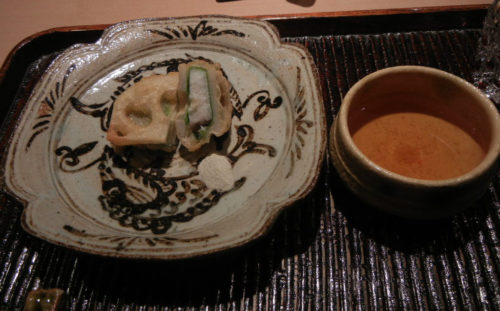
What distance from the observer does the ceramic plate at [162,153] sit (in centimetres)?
95

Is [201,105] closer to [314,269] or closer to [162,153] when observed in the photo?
[162,153]

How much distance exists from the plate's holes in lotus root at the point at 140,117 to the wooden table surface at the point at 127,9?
83 centimetres

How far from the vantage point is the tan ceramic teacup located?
878mm

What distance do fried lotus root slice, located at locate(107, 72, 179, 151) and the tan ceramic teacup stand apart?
1.82ft

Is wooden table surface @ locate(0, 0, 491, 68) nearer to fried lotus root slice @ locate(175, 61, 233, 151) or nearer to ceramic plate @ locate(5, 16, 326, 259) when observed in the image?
ceramic plate @ locate(5, 16, 326, 259)

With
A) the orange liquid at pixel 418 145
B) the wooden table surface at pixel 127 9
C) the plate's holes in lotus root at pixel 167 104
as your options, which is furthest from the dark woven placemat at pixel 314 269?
the wooden table surface at pixel 127 9

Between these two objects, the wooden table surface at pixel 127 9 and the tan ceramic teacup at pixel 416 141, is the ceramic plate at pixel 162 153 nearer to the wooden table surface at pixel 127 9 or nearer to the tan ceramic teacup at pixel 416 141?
the tan ceramic teacup at pixel 416 141

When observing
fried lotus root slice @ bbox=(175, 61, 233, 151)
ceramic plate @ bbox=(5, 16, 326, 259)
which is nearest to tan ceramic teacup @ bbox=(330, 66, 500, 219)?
ceramic plate @ bbox=(5, 16, 326, 259)

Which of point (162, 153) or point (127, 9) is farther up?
point (127, 9)

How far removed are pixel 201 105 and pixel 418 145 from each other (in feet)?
2.30

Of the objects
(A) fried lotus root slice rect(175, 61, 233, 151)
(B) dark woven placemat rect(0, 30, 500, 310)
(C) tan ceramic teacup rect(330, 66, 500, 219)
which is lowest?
(B) dark woven placemat rect(0, 30, 500, 310)

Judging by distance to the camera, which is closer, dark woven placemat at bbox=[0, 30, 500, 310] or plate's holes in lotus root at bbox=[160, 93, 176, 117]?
dark woven placemat at bbox=[0, 30, 500, 310]

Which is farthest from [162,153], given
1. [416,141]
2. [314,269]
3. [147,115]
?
[416,141]

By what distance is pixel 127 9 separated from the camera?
191 cm
